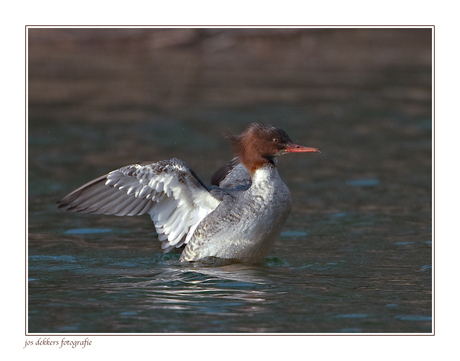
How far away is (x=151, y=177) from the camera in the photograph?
7.07 m

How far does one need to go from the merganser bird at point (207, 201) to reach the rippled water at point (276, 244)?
0.29 metres

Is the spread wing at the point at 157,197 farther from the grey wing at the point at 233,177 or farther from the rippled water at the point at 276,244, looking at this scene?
the grey wing at the point at 233,177

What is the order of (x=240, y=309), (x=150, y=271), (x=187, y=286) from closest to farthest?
(x=240, y=309)
(x=187, y=286)
(x=150, y=271)

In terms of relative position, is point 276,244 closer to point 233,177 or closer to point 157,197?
point 233,177

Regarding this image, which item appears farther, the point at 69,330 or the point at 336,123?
the point at 336,123

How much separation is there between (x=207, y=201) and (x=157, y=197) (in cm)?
52

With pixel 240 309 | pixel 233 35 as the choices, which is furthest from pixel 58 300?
pixel 233 35

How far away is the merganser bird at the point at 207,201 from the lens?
7094 millimetres

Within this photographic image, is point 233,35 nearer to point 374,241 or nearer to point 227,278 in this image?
point 374,241

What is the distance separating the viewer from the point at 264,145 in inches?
287

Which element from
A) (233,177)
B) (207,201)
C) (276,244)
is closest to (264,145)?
(207,201)

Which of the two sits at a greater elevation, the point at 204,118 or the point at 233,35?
the point at 233,35

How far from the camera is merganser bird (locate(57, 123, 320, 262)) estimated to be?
23.3ft

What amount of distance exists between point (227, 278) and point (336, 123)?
841cm
